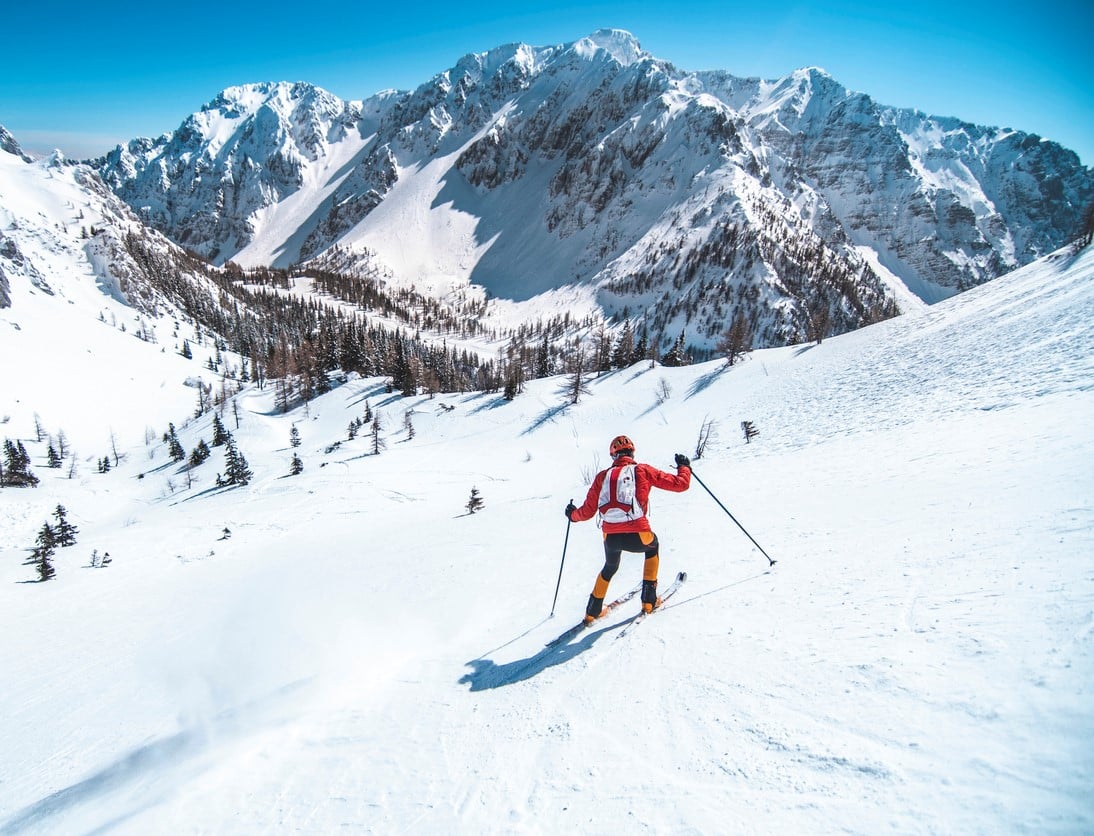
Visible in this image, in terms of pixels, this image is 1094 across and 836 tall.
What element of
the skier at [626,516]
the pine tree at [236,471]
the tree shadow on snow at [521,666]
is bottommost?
the pine tree at [236,471]

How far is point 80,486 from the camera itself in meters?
53.7

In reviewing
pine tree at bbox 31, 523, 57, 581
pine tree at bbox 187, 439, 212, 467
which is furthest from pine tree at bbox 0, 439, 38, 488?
pine tree at bbox 31, 523, 57, 581

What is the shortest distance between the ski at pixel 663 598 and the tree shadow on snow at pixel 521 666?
0.72ft

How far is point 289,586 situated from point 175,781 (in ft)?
24.9

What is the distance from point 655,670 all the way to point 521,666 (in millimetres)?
1873

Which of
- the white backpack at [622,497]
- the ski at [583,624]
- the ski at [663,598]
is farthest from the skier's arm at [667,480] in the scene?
the ski at [583,624]

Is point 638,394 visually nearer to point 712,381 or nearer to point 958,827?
point 712,381

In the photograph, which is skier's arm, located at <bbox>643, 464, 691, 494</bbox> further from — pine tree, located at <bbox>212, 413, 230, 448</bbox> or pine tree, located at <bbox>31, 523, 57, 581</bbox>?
pine tree, located at <bbox>212, 413, 230, 448</bbox>

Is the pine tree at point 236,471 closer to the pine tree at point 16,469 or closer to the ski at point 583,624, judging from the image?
the pine tree at point 16,469

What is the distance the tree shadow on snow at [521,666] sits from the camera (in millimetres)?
5965

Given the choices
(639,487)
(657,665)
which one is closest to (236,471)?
(639,487)

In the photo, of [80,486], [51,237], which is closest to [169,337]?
[51,237]

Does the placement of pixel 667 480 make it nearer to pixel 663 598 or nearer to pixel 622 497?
pixel 622 497

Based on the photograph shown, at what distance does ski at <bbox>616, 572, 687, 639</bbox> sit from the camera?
21.8ft
